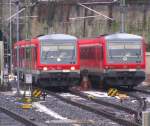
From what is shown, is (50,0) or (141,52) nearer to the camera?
(141,52)

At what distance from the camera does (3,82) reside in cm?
3712

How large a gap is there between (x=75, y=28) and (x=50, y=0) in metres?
7.18

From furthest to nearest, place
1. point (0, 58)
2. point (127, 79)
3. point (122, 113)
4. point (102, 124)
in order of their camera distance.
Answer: point (0, 58) → point (127, 79) → point (122, 113) → point (102, 124)

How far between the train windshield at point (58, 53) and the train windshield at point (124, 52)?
1.93 metres

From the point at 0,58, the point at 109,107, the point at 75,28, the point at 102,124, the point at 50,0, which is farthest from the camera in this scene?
the point at 50,0

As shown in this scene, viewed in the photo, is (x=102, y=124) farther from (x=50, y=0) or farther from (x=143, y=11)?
(x=50, y=0)

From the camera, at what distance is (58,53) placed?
116 ft

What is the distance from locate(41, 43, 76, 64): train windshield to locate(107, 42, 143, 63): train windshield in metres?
1.93

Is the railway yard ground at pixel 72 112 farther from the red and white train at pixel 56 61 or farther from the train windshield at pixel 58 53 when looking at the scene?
the train windshield at pixel 58 53

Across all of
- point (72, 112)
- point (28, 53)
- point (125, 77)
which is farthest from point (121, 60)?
point (72, 112)

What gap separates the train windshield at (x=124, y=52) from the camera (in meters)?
35.4

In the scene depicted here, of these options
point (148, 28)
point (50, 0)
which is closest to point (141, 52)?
point (148, 28)

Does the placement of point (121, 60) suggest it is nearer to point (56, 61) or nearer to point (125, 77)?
point (125, 77)

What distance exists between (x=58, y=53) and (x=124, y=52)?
3453 mm
